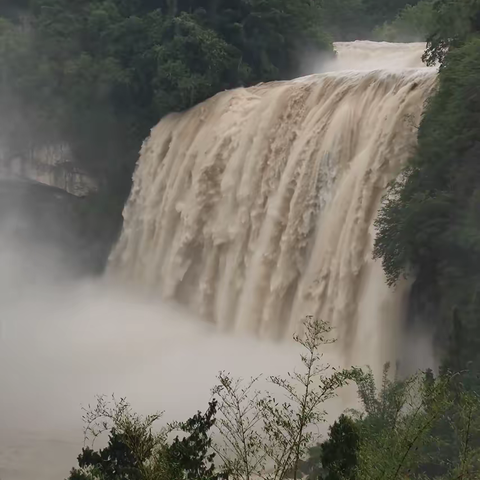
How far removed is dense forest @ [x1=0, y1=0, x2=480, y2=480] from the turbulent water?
2.62 ft

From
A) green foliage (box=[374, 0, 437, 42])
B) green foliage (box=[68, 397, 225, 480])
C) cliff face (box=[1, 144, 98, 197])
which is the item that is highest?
green foliage (box=[374, 0, 437, 42])

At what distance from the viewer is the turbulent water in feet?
39.0

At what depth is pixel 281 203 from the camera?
46.1 ft

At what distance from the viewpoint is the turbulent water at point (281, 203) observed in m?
11.9

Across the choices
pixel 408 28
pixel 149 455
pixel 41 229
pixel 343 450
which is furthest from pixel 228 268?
pixel 408 28

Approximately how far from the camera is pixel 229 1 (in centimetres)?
2033

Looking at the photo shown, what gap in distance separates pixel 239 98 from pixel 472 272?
879 centimetres

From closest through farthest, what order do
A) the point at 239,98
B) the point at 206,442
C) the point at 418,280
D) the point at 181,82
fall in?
1. the point at 206,442
2. the point at 418,280
3. the point at 239,98
4. the point at 181,82

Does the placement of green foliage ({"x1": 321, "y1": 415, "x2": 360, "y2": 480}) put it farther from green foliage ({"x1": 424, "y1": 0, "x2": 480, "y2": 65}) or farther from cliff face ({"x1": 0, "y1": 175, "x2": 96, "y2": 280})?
cliff face ({"x1": 0, "y1": 175, "x2": 96, "y2": 280})

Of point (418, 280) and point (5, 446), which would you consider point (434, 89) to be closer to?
point (418, 280)

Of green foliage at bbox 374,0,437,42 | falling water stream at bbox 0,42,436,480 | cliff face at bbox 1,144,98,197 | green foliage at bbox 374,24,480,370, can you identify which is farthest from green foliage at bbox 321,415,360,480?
green foliage at bbox 374,0,437,42

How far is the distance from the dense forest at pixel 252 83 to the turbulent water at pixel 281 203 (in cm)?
80

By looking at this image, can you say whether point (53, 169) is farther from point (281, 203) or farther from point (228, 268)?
point (281, 203)

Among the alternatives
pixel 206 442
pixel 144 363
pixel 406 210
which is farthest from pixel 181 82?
pixel 206 442
